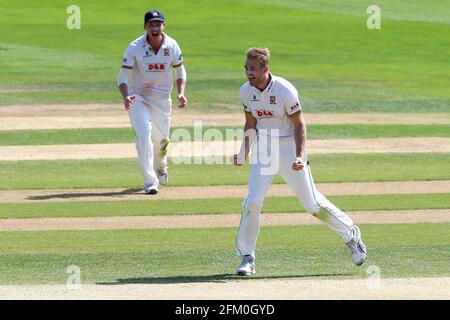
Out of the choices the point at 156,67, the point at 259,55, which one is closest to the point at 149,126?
the point at 156,67

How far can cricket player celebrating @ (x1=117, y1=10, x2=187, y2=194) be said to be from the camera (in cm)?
1823

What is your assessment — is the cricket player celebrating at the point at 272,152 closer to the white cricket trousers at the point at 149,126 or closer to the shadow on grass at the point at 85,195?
the white cricket trousers at the point at 149,126

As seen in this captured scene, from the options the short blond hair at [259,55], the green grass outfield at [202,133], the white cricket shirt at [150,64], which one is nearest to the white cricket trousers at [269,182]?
the short blond hair at [259,55]

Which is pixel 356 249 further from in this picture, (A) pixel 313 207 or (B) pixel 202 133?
(B) pixel 202 133

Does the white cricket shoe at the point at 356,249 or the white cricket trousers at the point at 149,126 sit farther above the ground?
the white cricket trousers at the point at 149,126

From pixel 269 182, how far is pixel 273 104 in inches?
32.1

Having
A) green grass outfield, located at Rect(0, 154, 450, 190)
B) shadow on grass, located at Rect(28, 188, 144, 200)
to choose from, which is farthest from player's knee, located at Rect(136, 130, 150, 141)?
green grass outfield, located at Rect(0, 154, 450, 190)

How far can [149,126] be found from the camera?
18.5m

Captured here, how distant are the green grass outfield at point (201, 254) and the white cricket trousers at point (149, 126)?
2826 mm

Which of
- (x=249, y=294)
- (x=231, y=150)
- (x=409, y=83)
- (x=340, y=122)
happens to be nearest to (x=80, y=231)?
(x=249, y=294)

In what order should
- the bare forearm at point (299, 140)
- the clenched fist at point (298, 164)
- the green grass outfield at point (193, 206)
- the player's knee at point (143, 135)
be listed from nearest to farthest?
the clenched fist at point (298, 164) → the bare forearm at point (299, 140) → the green grass outfield at point (193, 206) → the player's knee at point (143, 135)

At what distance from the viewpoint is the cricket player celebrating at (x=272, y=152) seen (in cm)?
1275

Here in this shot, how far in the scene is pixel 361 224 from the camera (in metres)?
16.1
